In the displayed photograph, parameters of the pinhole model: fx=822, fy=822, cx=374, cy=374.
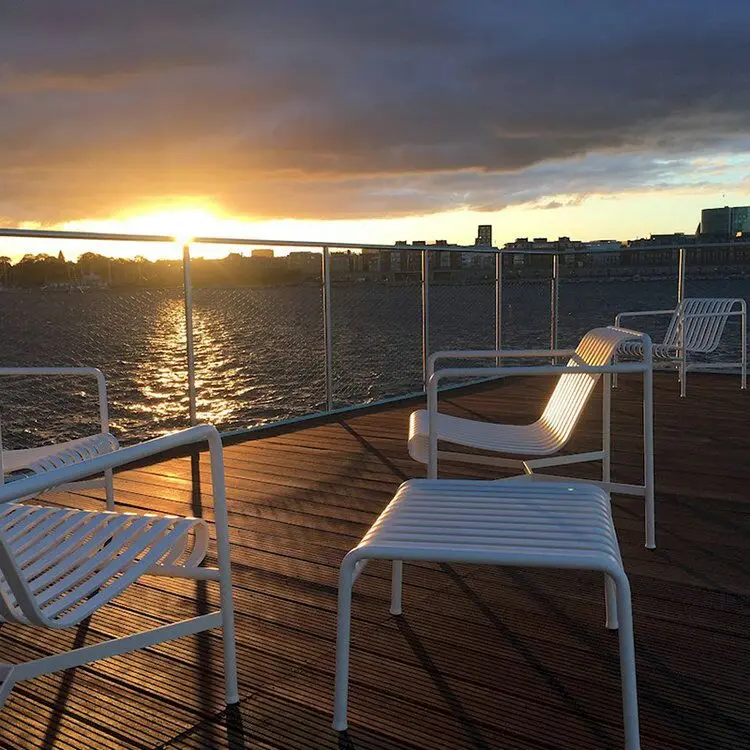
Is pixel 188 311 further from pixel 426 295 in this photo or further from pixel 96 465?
pixel 96 465

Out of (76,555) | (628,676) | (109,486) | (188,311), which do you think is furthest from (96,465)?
(188,311)

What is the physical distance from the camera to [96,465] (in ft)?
4.12

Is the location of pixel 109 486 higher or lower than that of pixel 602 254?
lower

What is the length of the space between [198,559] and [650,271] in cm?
664

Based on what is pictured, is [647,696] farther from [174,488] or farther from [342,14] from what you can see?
[342,14]

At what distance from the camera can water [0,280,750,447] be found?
4613mm

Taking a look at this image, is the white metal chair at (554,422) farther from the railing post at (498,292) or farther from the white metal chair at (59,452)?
the railing post at (498,292)

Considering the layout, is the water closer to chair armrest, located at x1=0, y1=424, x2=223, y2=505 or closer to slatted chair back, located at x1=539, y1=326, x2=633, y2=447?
slatted chair back, located at x1=539, y1=326, x2=633, y2=447

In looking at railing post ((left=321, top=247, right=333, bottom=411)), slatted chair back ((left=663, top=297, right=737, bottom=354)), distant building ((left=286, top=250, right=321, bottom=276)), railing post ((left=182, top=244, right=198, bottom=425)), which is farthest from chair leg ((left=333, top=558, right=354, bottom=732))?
slatted chair back ((left=663, top=297, right=737, bottom=354))

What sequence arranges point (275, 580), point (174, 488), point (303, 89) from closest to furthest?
point (275, 580), point (174, 488), point (303, 89)

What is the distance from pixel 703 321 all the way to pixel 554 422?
312 cm

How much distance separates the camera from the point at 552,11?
264 inches

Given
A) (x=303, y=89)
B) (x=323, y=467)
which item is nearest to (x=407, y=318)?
(x=303, y=89)

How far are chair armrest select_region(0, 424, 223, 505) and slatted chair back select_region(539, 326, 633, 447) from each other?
1.38m
